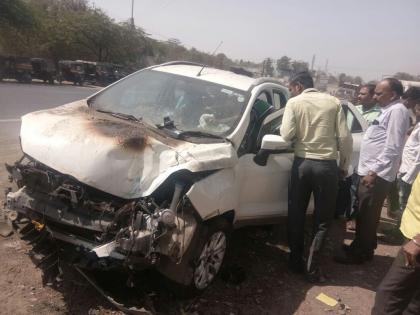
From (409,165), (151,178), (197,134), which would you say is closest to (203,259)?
(151,178)

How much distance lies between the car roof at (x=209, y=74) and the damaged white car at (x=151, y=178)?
0.67 ft

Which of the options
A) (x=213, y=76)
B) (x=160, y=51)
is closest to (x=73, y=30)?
(x=160, y=51)

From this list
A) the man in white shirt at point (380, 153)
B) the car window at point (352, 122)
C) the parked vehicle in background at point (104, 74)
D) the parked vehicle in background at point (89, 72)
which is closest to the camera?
the man in white shirt at point (380, 153)

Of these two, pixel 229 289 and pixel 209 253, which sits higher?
pixel 209 253

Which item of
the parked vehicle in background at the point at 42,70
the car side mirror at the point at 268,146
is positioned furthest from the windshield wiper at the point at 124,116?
the parked vehicle in background at the point at 42,70

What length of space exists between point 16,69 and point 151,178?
86.7 ft

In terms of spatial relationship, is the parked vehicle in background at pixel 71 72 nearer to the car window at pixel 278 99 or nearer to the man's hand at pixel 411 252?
the car window at pixel 278 99

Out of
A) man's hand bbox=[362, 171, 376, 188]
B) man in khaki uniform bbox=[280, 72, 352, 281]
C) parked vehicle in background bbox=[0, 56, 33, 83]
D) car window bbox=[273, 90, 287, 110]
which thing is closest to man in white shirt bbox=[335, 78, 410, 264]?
man's hand bbox=[362, 171, 376, 188]

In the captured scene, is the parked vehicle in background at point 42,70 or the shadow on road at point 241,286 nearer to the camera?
the shadow on road at point 241,286

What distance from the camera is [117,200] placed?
3.36 m

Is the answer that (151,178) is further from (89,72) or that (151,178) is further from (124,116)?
(89,72)

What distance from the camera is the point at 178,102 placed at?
4.53m

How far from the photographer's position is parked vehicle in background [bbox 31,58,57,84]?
28172 mm

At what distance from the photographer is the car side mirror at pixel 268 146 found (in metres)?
4.06
